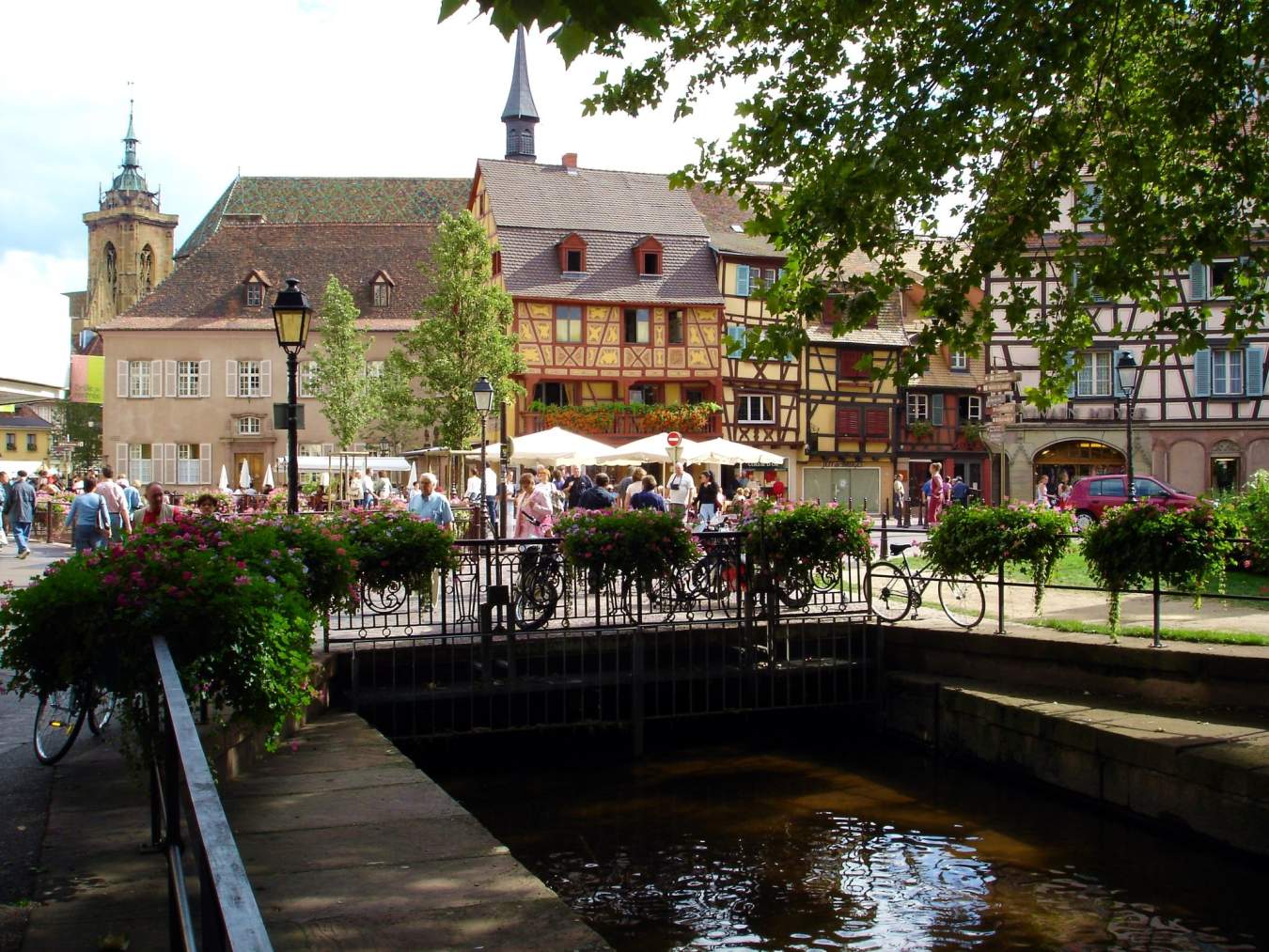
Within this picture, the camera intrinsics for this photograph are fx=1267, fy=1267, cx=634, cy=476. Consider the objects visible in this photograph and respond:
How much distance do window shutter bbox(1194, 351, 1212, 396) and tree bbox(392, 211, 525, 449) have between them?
22718mm

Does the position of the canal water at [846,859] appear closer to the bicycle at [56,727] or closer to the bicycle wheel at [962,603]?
the bicycle wheel at [962,603]

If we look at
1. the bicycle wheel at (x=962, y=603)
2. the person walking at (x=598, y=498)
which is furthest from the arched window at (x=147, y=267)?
the bicycle wheel at (x=962, y=603)

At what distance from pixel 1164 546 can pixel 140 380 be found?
154ft

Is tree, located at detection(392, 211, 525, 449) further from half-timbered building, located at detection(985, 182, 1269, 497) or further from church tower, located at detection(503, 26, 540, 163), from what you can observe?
church tower, located at detection(503, 26, 540, 163)

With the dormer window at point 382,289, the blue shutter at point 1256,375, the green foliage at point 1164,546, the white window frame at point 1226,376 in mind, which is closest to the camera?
the green foliage at point 1164,546

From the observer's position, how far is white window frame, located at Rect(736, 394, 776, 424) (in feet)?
155

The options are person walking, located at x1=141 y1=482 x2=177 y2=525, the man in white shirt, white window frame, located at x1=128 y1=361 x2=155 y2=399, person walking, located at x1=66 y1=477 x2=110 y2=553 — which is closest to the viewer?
person walking, located at x1=141 y1=482 x2=177 y2=525

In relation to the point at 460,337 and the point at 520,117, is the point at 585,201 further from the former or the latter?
the point at 520,117

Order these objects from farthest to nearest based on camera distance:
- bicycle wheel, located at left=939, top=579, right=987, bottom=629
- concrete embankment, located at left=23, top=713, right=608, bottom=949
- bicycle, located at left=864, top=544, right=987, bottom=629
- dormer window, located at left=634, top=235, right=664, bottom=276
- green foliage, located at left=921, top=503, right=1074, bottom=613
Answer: dormer window, located at left=634, top=235, right=664, bottom=276
bicycle, located at left=864, top=544, right=987, bottom=629
bicycle wheel, located at left=939, top=579, right=987, bottom=629
green foliage, located at left=921, top=503, right=1074, bottom=613
concrete embankment, located at left=23, top=713, right=608, bottom=949

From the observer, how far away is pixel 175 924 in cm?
349

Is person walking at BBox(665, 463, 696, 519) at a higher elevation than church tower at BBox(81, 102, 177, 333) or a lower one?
lower

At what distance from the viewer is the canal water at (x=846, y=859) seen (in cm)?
754

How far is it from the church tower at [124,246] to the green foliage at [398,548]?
318ft

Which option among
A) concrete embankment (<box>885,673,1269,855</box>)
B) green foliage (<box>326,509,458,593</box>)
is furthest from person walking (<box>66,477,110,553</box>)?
concrete embankment (<box>885,673,1269,855</box>)
